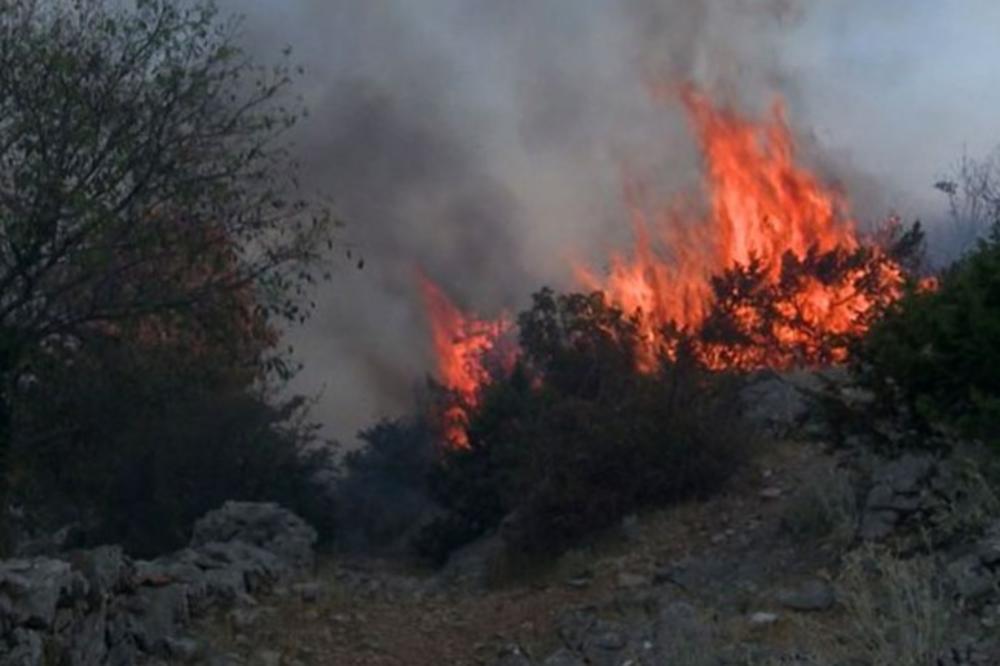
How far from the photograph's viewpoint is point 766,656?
36.3ft

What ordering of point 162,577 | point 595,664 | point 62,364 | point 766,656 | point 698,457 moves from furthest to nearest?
point 698,457
point 62,364
point 162,577
point 595,664
point 766,656

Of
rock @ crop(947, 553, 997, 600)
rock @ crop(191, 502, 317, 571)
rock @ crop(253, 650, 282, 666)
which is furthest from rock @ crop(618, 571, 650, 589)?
rock @ crop(947, 553, 997, 600)

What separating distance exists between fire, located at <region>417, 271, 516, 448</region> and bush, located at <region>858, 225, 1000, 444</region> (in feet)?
37.2

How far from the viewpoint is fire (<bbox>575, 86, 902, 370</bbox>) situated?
22766 millimetres

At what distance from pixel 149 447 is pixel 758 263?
28.4 feet

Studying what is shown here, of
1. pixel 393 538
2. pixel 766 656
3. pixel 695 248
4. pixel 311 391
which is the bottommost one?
pixel 766 656

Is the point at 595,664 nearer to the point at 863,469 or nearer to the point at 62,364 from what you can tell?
the point at 863,469

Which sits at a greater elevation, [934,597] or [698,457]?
[698,457]

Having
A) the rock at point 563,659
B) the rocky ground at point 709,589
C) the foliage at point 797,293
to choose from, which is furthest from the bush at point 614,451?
the rock at point 563,659

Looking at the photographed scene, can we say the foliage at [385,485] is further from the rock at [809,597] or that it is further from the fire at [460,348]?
the rock at [809,597]

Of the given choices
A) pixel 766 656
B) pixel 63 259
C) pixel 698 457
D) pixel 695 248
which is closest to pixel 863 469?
pixel 698 457

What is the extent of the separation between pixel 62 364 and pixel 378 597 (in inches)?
131

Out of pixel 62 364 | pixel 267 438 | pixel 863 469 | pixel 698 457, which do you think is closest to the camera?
pixel 863 469

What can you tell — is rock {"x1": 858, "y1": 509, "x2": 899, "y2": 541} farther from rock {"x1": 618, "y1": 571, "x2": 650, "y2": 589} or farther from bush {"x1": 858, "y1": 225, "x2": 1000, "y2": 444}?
rock {"x1": 618, "y1": 571, "x2": 650, "y2": 589}
